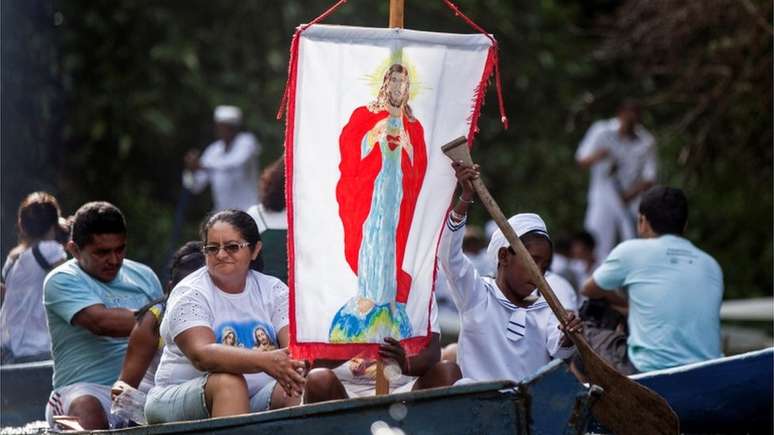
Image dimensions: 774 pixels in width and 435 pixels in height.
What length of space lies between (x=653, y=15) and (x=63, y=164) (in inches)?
253

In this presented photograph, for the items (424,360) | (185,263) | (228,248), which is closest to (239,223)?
(228,248)

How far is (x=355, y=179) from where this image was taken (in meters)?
5.74

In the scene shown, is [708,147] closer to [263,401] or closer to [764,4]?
[764,4]

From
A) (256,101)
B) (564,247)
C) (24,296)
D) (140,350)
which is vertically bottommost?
(140,350)

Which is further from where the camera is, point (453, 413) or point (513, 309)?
point (513, 309)

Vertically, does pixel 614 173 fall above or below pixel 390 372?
above

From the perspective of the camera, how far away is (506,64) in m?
16.5

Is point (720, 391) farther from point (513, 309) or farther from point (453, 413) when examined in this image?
point (453, 413)

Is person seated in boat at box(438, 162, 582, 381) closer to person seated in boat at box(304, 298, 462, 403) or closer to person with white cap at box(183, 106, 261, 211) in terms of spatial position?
person seated in boat at box(304, 298, 462, 403)

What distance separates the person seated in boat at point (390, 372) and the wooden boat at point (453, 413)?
1.35ft

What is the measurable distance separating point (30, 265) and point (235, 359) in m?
2.65

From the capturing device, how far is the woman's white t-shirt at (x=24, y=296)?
306 inches

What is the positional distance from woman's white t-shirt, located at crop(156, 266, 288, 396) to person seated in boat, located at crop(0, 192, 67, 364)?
208 cm

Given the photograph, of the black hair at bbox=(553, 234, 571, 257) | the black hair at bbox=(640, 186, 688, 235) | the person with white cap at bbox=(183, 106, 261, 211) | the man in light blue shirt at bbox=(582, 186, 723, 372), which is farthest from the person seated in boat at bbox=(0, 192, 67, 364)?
the person with white cap at bbox=(183, 106, 261, 211)
